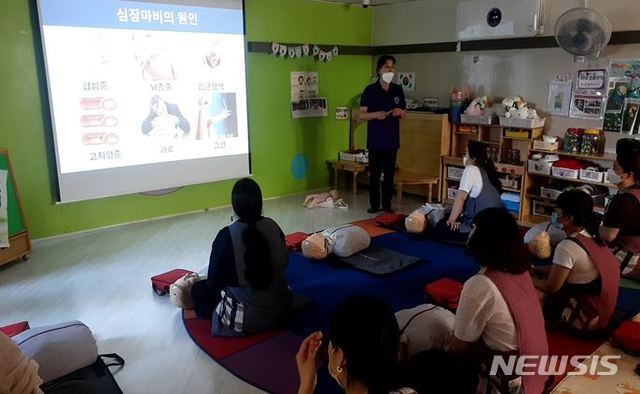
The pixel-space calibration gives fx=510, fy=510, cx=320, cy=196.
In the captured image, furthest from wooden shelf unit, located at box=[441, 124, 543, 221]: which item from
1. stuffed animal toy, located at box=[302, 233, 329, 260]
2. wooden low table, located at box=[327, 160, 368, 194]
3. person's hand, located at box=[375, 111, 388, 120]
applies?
stuffed animal toy, located at box=[302, 233, 329, 260]

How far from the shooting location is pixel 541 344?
1916 millimetres

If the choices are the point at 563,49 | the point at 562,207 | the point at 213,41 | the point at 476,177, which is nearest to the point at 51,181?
the point at 213,41

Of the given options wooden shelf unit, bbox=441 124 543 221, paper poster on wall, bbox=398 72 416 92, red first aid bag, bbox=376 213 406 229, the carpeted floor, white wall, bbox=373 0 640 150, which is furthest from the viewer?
paper poster on wall, bbox=398 72 416 92

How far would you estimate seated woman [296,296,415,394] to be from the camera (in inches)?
50.8

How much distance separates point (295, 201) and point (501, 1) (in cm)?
302

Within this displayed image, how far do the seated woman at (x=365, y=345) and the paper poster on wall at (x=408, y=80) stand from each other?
210 inches

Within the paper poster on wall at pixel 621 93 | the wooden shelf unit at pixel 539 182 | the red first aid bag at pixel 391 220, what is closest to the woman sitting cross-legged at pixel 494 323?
the red first aid bag at pixel 391 220

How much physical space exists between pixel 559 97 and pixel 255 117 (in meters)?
3.14

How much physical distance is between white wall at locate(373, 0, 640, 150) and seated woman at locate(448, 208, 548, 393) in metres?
3.45

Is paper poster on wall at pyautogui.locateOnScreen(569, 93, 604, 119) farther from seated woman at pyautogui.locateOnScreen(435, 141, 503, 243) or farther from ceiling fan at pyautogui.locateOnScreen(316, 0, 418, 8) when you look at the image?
ceiling fan at pyautogui.locateOnScreen(316, 0, 418, 8)

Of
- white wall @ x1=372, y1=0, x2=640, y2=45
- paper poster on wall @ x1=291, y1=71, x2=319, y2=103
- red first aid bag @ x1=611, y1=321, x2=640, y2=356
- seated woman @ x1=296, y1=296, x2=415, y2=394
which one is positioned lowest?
red first aid bag @ x1=611, y1=321, x2=640, y2=356

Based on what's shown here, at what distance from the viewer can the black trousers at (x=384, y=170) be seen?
538 centimetres

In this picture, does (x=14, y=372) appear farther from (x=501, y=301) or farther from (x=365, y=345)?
(x=501, y=301)

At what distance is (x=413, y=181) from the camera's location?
5.74 m
